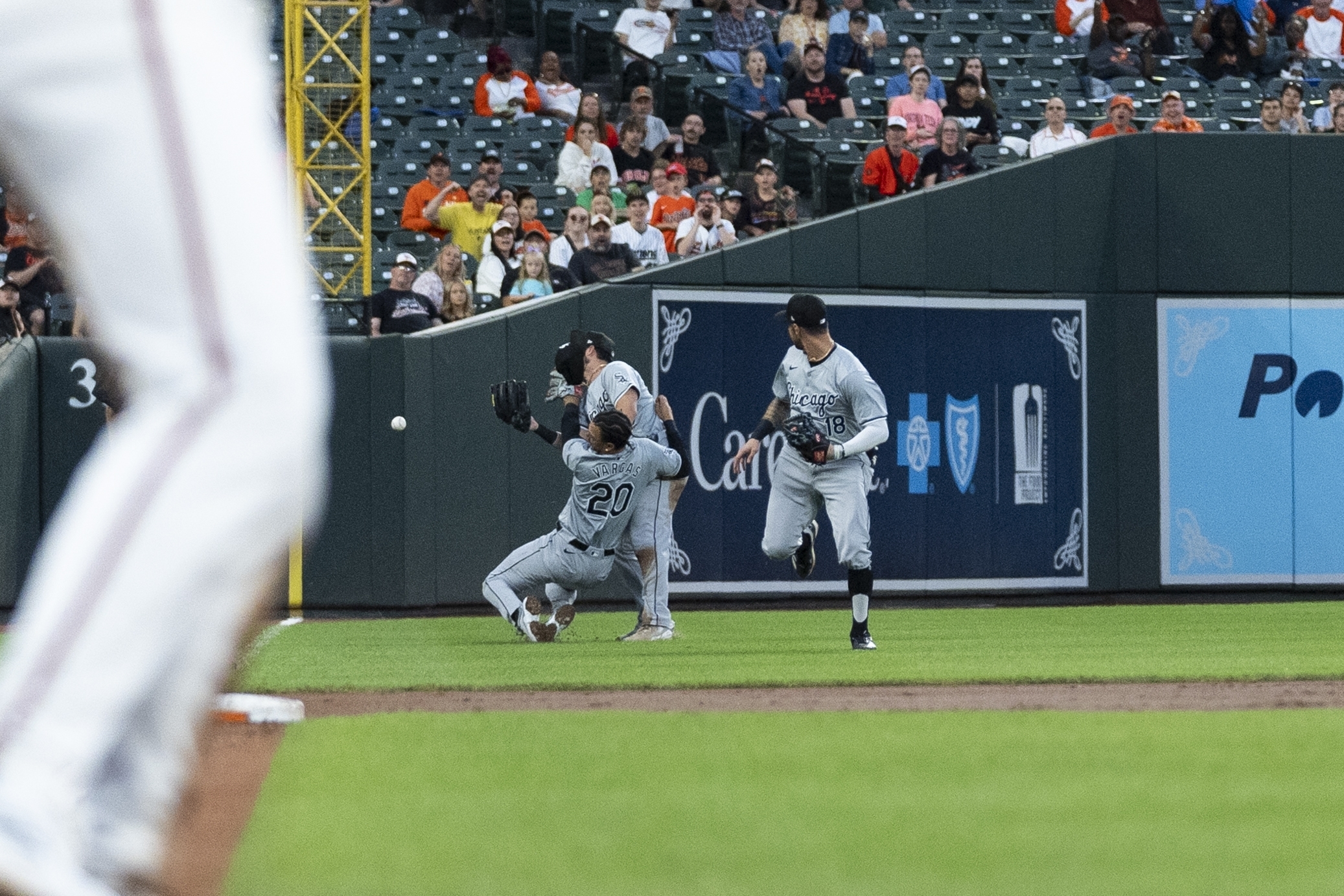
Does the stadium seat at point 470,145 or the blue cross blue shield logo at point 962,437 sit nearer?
the blue cross blue shield logo at point 962,437

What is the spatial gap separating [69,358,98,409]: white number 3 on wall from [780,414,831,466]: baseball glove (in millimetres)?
5890

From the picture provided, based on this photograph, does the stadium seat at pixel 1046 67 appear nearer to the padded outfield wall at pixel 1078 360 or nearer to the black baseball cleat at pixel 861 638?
the padded outfield wall at pixel 1078 360

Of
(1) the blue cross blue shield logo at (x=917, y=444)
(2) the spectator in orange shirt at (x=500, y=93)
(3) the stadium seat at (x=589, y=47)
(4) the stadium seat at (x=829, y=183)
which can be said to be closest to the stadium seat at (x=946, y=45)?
(4) the stadium seat at (x=829, y=183)

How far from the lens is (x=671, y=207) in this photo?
1542 centimetres

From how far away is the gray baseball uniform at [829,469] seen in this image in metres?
10.3

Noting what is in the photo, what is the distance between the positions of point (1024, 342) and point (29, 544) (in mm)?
8407

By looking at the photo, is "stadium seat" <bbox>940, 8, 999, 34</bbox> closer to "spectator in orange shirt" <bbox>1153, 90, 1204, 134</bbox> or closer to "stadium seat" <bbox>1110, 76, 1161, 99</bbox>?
"stadium seat" <bbox>1110, 76, 1161, 99</bbox>

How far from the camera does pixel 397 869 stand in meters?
3.59

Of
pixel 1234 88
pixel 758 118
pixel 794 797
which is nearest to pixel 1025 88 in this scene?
pixel 1234 88

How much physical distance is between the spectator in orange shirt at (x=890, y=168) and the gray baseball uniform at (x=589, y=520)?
19.1 feet

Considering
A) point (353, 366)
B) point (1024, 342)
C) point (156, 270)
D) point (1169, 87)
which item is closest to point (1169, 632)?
point (1024, 342)

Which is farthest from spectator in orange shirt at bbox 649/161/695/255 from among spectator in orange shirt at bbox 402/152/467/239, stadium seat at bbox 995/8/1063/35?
stadium seat at bbox 995/8/1063/35

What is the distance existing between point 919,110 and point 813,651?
7613 millimetres

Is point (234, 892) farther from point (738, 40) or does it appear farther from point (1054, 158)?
point (738, 40)
